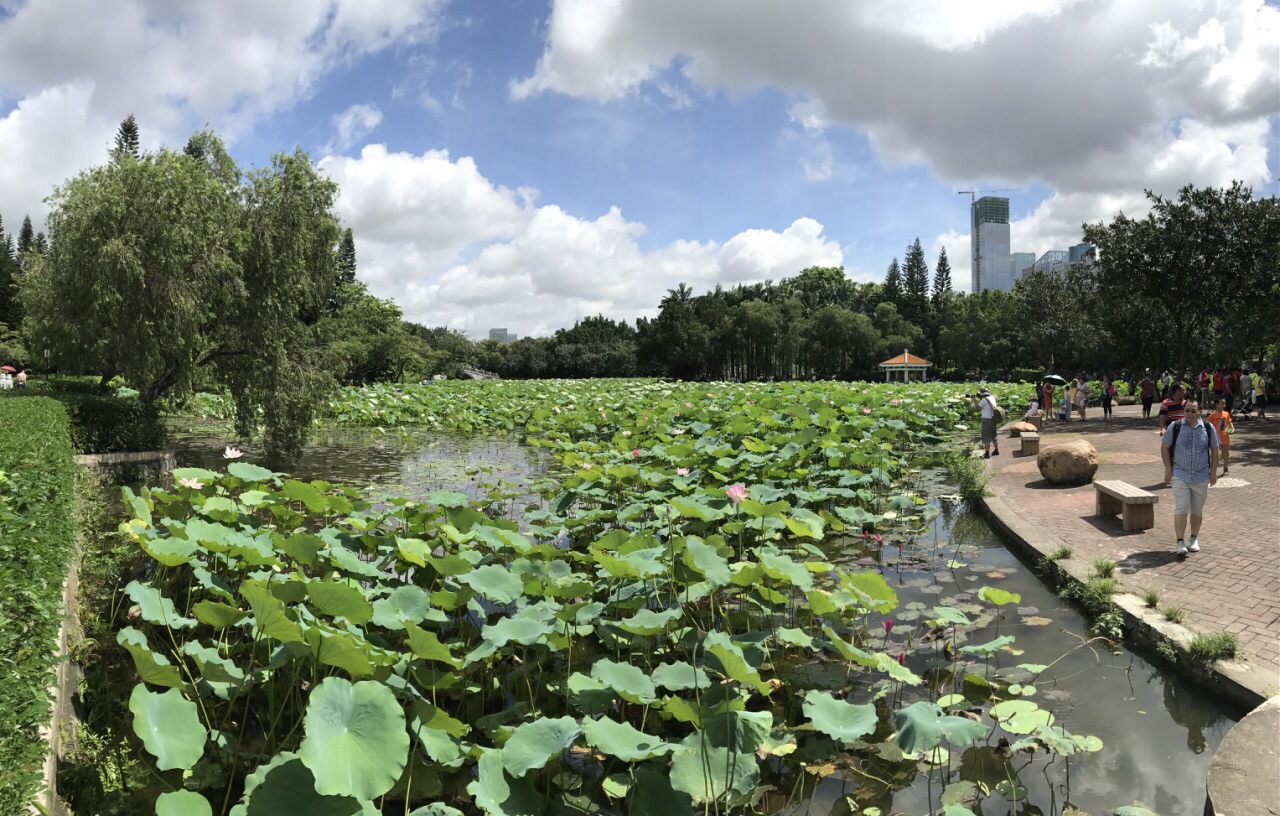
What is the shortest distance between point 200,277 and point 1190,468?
12431 mm

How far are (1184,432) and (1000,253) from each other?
176 m

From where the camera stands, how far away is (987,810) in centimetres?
290

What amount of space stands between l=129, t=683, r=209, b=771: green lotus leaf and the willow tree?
1036cm

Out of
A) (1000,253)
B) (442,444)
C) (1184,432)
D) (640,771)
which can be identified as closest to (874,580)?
(640,771)

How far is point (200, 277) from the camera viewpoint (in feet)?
36.7

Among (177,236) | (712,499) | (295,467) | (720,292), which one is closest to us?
(712,499)

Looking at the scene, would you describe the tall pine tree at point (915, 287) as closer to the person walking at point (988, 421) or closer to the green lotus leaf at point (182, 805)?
the person walking at point (988, 421)

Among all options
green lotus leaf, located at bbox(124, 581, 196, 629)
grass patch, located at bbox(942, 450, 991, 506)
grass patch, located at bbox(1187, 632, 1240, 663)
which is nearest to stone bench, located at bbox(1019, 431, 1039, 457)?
grass patch, located at bbox(942, 450, 991, 506)

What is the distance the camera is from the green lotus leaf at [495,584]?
3475mm

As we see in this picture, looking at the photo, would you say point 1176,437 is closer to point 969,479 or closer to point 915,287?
point 969,479

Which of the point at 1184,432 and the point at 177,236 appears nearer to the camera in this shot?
the point at 1184,432

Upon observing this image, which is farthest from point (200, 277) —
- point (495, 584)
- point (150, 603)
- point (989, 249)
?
point (989, 249)

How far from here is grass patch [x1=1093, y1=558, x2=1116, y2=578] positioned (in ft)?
17.3

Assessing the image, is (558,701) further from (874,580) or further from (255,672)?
(874,580)
